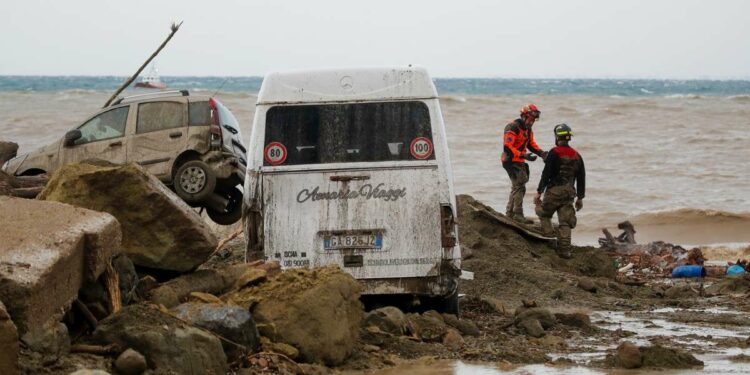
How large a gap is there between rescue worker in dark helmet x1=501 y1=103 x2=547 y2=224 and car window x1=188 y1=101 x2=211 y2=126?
4.00m

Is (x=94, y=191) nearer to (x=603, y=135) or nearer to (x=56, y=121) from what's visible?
(x=603, y=135)

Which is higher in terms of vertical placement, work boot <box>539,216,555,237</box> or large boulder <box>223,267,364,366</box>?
large boulder <box>223,267,364,366</box>

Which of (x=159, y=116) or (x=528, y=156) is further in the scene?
(x=159, y=116)

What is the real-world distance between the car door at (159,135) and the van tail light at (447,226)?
774 centimetres

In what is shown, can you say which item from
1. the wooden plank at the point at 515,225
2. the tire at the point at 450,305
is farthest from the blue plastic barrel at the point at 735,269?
the tire at the point at 450,305

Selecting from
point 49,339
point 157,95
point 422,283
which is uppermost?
point 157,95

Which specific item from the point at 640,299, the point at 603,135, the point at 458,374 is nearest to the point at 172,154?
the point at 640,299

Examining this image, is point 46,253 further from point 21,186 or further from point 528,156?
point 528,156

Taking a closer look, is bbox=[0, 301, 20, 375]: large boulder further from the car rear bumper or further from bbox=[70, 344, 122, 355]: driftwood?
the car rear bumper

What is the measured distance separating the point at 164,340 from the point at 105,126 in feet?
35.0

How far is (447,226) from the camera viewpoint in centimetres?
937

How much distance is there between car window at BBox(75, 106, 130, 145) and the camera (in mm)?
17000

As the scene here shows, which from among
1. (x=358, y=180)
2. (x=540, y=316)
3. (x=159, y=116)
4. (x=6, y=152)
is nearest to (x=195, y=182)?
(x=159, y=116)

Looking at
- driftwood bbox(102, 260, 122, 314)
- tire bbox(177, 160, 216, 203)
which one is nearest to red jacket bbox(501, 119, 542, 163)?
tire bbox(177, 160, 216, 203)
